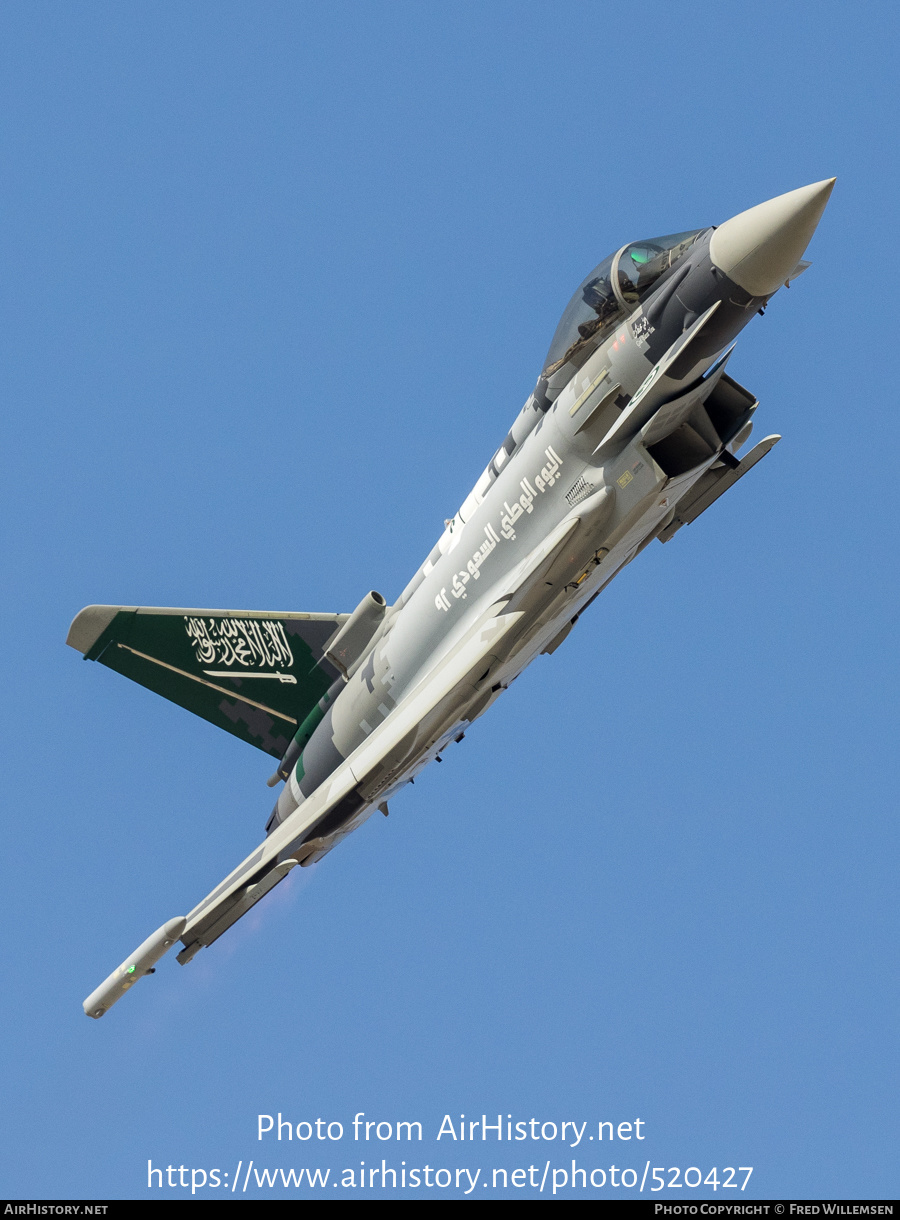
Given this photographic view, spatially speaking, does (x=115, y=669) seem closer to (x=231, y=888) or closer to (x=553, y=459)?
(x=231, y=888)

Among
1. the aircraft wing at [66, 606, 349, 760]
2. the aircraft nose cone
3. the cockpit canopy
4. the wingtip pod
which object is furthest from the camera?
the aircraft wing at [66, 606, 349, 760]

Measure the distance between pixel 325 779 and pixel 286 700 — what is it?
165cm

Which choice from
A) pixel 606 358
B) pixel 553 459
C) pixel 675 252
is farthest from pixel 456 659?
pixel 675 252

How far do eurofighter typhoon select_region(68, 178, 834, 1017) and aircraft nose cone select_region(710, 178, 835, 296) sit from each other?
17mm

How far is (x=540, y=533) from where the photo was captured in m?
17.1

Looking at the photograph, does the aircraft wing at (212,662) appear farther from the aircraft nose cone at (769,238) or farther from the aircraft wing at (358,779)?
the aircraft nose cone at (769,238)

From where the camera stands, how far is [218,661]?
69.1ft

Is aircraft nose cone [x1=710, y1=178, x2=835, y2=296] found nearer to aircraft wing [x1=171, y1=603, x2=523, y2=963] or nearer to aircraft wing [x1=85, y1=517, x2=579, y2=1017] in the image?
aircraft wing [x1=85, y1=517, x2=579, y2=1017]

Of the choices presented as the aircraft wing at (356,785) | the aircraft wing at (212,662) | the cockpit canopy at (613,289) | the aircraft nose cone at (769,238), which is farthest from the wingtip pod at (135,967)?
the aircraft nose cone at (769,238)

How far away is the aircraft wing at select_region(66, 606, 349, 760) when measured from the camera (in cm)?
2075

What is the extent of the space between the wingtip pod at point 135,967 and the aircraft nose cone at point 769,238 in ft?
31.4

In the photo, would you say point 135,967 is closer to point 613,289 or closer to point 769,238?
point 613,289

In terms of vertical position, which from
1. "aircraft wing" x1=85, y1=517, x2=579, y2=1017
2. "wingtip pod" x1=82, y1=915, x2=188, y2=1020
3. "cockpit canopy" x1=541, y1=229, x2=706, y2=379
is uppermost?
"cockpit canopy" x1=541, y1=229, x2=706, y2=379

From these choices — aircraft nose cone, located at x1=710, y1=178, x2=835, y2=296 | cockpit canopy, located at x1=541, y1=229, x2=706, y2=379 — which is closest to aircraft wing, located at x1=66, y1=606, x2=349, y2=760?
cockpit canopy, located at x1=541, y1=229, x2=706, y2=379
